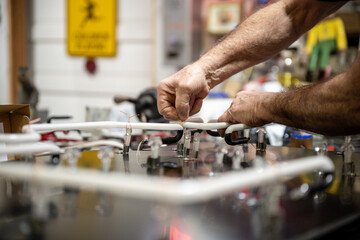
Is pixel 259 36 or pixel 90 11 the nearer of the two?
pixel 259 36

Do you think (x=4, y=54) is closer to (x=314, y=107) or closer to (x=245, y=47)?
(x=245, y=47)

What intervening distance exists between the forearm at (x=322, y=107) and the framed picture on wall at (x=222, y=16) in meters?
2.68

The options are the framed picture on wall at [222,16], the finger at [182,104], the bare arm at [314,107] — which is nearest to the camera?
the bare arm at [314,107]

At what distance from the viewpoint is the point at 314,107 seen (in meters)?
0.84

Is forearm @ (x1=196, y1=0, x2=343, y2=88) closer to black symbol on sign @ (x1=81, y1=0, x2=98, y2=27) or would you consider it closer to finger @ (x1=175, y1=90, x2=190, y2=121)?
finger @ (x1=175, y1=90, x2=190, y2=121)

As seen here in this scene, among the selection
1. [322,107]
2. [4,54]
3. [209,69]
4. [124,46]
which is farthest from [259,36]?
[4,54]

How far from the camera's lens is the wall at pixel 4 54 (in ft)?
13.1

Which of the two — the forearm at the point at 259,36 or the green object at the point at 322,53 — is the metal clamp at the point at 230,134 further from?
the green object at the point at 322,53

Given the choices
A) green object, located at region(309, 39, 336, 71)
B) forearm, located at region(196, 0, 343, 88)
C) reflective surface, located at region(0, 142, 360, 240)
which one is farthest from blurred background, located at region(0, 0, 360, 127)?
reflective surface, located at region(0, 142, 360, 240)

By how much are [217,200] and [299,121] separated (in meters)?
0.38

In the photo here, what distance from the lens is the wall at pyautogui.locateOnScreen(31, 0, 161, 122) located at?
3.94m

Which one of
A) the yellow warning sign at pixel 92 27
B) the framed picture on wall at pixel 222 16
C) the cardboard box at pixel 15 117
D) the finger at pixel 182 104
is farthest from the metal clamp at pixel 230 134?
the yellow warning sign at pixel 92 27

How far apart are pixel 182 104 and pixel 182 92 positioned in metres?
0.03

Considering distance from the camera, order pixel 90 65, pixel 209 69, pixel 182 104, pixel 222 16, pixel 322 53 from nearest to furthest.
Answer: pixel 182 104 → pixel 209 69 → pixel 322 53 → pixel 222 16 → pixel 90 65
